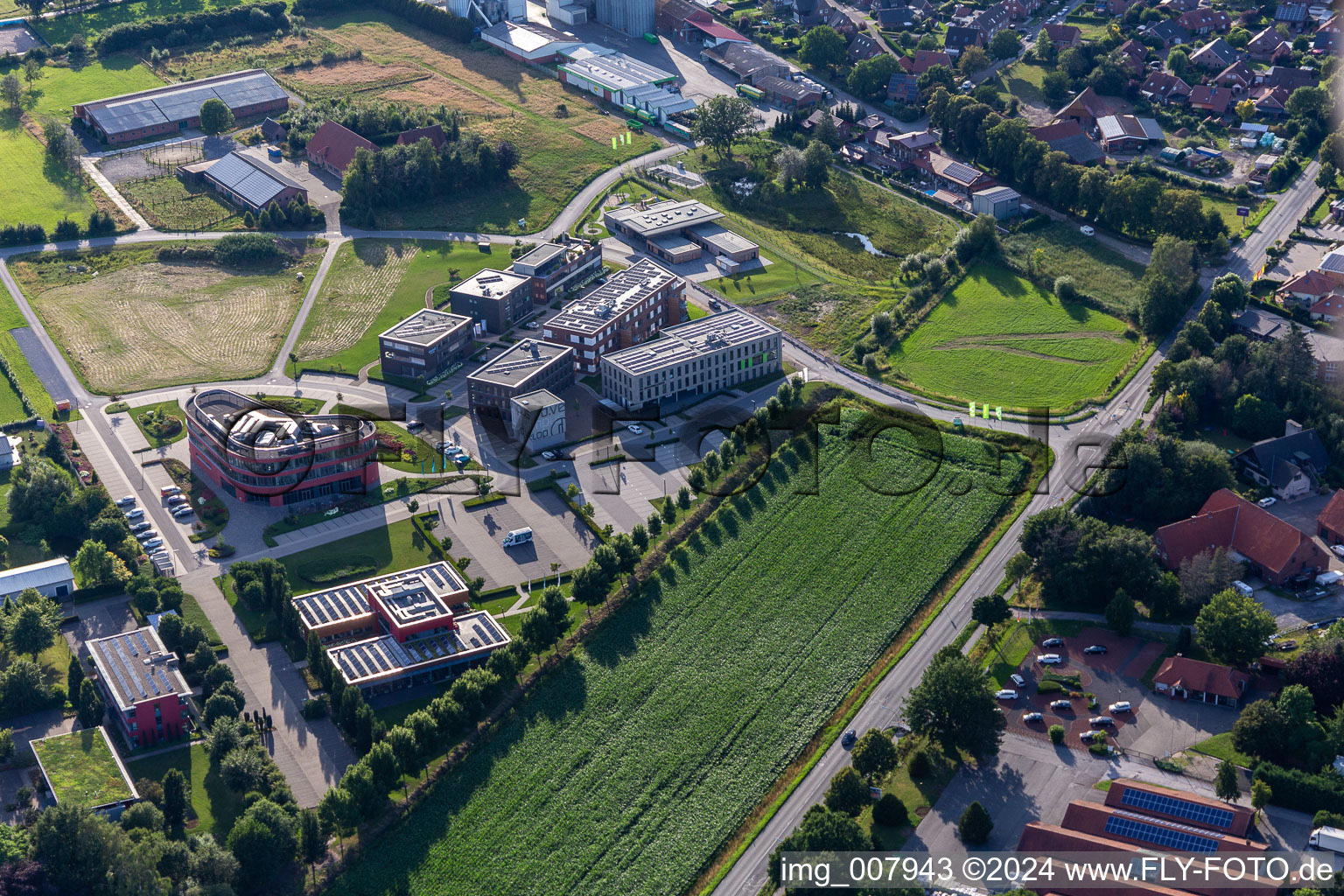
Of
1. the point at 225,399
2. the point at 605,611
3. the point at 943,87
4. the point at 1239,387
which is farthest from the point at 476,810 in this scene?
the point at 943,87

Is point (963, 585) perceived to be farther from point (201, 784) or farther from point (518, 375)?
point (201, 784)

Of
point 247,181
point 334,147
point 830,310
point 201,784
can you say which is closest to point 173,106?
point 247,181

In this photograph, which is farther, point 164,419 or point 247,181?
point 247,181

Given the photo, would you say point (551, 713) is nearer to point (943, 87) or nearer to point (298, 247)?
point (298, 247)

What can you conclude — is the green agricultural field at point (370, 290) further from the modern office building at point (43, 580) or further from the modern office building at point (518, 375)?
the modern office building at point (43, 580)

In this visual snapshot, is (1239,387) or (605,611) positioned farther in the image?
(1239,387)
